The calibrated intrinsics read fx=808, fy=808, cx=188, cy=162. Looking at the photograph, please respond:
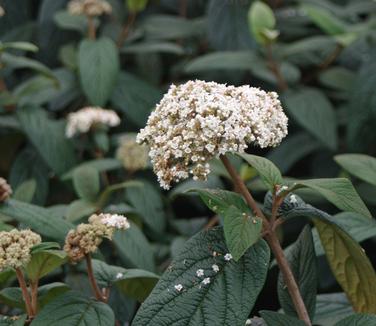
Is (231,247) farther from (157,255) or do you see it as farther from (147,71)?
(147,71)

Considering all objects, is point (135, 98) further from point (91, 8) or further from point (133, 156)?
point (133, 156)

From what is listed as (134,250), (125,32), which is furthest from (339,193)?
(125,32)

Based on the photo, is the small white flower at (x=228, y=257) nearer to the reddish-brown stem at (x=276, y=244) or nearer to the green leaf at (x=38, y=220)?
the reddish-brown stem at (x=276, y=244)

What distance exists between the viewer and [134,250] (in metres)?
1.65

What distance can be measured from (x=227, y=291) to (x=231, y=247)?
2.8 inches

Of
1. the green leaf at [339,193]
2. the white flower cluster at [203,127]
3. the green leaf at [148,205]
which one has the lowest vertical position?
the green leaf at [148,205]

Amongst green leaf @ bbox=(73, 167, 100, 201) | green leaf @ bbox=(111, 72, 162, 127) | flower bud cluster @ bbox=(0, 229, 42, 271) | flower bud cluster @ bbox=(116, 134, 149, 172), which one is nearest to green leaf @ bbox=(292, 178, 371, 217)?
flower bud cluster @ bbox=(0, 229, 42, 271)

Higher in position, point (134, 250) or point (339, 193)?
point (339, 193)

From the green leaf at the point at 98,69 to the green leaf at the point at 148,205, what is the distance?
338 mm

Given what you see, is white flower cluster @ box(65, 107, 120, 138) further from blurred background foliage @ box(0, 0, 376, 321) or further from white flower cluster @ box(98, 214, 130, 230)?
white flower cluster @ box(98, 214, 130, 230)

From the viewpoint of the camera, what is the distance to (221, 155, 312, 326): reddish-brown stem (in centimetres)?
117

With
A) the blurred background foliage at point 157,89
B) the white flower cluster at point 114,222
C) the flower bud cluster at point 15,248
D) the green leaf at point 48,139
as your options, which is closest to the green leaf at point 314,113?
the blurred background foliage at point 157,89

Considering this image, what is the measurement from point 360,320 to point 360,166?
42 centimetres

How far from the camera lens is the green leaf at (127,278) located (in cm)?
127
